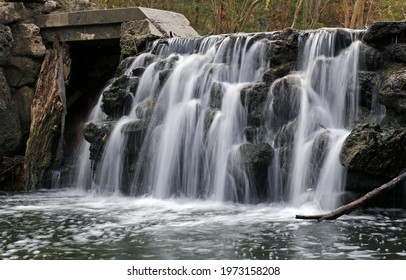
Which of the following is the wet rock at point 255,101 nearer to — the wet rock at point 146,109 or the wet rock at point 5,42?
the wet rock at point 146,109

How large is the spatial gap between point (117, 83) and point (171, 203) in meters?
3.18

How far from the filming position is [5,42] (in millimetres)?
12016

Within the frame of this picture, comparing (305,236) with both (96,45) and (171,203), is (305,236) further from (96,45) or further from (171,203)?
(96,45)

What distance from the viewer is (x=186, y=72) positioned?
34.5 feet

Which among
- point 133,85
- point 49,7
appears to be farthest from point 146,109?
point 49,7

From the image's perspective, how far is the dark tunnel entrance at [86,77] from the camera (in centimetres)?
1418

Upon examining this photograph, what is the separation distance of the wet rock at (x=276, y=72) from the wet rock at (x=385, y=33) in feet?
4.26

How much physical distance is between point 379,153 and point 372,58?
6.89 ft

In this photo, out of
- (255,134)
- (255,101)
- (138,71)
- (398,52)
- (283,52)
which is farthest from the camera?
(138,71)

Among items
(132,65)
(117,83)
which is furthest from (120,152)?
(132,65)

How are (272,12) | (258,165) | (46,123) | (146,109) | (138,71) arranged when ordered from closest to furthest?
(258,165), (146,109), (138,71), (46,123), (272,12)

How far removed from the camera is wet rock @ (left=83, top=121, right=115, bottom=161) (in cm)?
1035

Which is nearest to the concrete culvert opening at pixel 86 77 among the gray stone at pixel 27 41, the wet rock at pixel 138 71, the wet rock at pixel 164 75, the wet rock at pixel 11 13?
the gray stone at pixel 27 41

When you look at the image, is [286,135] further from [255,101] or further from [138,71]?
[138,71]
